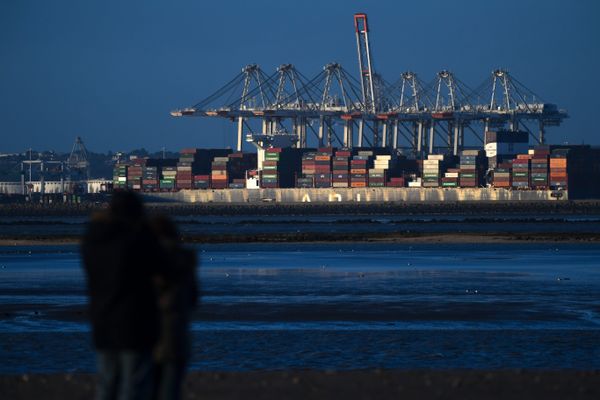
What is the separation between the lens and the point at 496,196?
518 ft

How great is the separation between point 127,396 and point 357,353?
877 centimetres

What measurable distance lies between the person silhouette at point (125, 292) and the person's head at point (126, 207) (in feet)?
0.07

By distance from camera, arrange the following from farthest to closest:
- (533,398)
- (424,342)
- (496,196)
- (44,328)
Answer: (496,196) < (44,328) < (424,342) < (533,398)

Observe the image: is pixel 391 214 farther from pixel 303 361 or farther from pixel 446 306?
pixel 303 361

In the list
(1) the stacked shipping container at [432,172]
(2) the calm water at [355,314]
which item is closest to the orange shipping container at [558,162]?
(1) the stacked shipping container at [432,172]

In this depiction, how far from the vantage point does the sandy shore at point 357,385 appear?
10.7m

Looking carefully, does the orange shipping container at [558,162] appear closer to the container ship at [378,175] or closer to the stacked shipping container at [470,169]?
the container ship at [378,175]

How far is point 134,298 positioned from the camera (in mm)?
7480

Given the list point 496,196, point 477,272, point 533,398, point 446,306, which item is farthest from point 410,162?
point 533,398

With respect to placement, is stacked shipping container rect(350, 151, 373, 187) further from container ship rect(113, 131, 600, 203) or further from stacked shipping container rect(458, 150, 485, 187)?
stacked shipping container rect(458, 150, 485, 187)

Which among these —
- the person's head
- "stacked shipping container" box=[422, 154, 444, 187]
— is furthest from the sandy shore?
"stacked shipping container" box=[422, 154, 444, 187]

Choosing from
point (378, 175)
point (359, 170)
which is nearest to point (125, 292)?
point (378, 175)

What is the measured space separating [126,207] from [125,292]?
538 mm

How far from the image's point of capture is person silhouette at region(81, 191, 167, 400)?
7.45 meters
